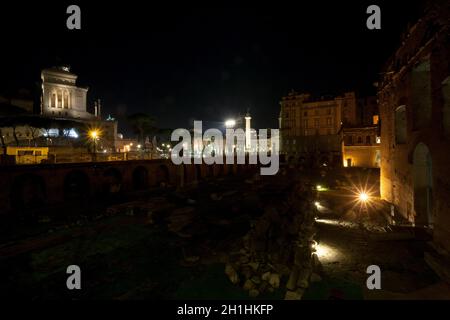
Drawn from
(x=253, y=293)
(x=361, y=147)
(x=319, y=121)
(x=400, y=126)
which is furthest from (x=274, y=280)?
(x=319, y=121)

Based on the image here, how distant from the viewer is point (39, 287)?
34.9 ft

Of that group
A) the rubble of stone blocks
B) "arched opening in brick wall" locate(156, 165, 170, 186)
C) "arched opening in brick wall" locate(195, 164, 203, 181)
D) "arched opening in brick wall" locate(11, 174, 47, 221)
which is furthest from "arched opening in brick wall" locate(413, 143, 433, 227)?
"arched opening in brick wall" locate(195, 164, 203, 181)

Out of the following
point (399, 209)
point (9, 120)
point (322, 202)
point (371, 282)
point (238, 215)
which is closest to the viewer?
point (371, 282)

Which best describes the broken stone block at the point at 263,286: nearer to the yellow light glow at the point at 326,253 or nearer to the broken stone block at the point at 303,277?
the broken stone block at the point at 303,277

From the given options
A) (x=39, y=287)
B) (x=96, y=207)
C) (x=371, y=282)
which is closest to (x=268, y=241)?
(x=371, y=282)

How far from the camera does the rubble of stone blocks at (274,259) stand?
9.39m

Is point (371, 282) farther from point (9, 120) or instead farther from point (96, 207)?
point (9, 120)

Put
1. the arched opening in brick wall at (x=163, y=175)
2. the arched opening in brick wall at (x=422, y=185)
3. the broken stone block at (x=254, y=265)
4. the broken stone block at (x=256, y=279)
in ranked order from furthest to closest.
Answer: the arched opening in brick wall at (x=163, y=175) → the arched opening in brick wall at (x=422, y=185) → the broken stone block at (x=254, y=265) → the broken stone block at (x=256, y=279)

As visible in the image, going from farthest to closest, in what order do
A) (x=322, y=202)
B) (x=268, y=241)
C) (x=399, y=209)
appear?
1. (x=322, y=202)
2. (x=399, y=209)
3. (x=268, y=241)

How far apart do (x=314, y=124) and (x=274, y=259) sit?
52873 millimetres

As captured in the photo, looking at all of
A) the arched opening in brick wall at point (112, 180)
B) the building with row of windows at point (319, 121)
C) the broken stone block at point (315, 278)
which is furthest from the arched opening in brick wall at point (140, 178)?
the building with row of windows at point (319, 121)

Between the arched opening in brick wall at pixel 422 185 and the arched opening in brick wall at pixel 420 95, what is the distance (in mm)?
1461

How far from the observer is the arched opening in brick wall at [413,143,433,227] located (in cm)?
1334

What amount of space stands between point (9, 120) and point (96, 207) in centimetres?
1950
